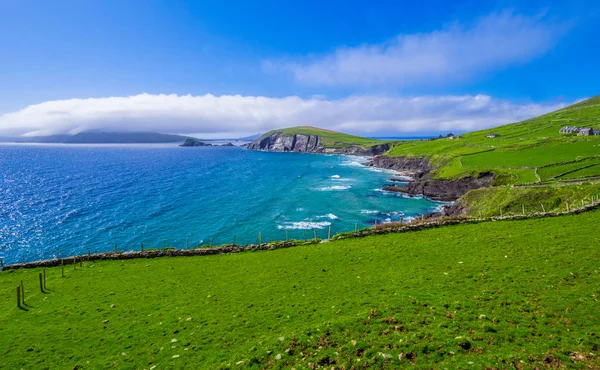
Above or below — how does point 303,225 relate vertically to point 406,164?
Result: below

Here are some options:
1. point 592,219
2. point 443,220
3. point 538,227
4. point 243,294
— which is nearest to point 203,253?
point 243,294

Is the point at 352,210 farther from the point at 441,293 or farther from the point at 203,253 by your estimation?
the point at 441,293

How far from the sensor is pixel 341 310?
18594mm

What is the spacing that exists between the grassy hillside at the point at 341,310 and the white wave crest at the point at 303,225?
34.7 metres

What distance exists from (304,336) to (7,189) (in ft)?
497

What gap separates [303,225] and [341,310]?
170 ft

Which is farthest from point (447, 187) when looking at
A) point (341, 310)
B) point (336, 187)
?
point (341, 310)

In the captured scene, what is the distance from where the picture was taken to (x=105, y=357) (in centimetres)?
1703

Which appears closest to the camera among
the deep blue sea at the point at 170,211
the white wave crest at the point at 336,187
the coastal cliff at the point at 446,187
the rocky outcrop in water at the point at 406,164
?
the deep blue sea at the point at 170,211

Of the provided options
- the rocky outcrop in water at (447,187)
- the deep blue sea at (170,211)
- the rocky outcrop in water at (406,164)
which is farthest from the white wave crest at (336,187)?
the rocky outcrop in water at (406,164)

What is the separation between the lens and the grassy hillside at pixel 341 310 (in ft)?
45.5

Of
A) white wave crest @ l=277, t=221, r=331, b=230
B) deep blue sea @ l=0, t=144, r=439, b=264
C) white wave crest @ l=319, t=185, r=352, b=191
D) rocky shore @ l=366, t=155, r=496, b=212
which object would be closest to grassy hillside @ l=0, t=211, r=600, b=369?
deep blue sea @ l=0, t=144, r=439, b=264

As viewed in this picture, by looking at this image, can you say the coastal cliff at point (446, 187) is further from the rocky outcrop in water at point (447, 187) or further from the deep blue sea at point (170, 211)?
the deep blue sea at point (170, 211)

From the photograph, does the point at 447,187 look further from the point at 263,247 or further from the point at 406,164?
the point at 263,247
